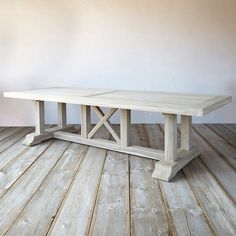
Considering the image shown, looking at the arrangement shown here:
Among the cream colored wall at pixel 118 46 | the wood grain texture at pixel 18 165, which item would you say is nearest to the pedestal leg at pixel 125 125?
the wood grain texture at pixel 18 165

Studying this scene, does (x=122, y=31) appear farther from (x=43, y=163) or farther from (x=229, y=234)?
(x=229, y=234)

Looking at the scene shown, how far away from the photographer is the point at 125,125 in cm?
234

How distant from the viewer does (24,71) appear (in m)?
3.53

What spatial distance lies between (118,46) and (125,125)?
1.48m

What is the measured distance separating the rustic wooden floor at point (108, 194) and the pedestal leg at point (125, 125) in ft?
0.40

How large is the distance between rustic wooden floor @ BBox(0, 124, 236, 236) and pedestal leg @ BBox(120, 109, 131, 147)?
121 mm

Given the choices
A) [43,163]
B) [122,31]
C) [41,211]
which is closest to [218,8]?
[122,31]

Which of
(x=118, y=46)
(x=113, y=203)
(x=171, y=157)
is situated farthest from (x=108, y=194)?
(x=118, y=46)

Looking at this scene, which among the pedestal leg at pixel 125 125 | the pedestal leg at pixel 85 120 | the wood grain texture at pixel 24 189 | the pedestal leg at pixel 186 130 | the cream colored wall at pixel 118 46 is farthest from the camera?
the cream colored wall at pixel 118 46

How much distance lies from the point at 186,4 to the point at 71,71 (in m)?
1.59

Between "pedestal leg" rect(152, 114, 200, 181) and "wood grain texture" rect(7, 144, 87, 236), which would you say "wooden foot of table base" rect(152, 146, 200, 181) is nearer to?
"pedestal leg" rect(152, 114, 200, 181)

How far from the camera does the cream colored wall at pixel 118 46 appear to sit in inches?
134

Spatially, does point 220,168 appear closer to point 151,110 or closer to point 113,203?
point 151,110

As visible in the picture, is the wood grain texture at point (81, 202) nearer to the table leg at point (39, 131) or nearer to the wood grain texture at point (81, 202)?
the wood grain texture at point (81, 202)
